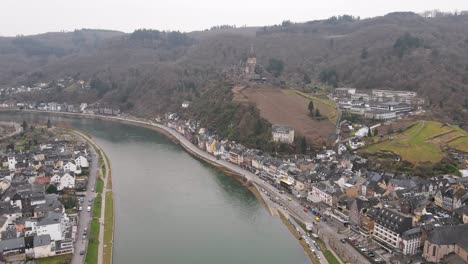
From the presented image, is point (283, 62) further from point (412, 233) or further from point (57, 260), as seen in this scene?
point (57, 260)

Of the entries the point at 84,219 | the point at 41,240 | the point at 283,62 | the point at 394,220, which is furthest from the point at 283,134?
the point at 283,62

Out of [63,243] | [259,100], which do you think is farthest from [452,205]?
[259,100]

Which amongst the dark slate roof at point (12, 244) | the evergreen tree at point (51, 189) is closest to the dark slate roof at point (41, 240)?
the dark slate roof at point (12, 244)

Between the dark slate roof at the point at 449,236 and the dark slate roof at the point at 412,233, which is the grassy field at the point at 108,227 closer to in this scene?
the dark slate roof at the point at 412,233

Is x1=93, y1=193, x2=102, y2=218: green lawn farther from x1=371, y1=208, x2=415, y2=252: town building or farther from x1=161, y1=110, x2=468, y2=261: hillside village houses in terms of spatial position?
x1=371, y1=208, x2=415, y2=252: town building

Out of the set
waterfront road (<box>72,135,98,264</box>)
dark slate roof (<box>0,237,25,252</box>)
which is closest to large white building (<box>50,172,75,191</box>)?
waterfront road (<box>72,135,98,264</box>)

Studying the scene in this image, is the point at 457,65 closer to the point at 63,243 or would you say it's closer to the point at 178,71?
the point at 178,71
